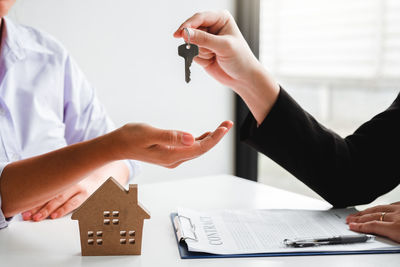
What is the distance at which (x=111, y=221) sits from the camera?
86 centimetres

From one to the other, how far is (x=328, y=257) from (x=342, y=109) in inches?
198

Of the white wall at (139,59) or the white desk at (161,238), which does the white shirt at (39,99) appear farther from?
the white wall at (139,59)

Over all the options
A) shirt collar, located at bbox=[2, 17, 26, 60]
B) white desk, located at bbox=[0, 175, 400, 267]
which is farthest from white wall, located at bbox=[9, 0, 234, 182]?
white desk, located at bbox=[0, 175, 400, 267]

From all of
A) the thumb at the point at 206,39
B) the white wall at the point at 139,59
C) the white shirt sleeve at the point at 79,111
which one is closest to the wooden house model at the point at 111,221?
the thumb at the point at 206,39

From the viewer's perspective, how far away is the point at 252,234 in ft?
3.07

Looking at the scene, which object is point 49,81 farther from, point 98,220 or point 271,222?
point 271,222

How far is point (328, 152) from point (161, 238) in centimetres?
47

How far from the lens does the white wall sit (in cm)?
210

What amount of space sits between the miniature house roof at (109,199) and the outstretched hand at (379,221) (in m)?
0.44

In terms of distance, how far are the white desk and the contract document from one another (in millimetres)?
26

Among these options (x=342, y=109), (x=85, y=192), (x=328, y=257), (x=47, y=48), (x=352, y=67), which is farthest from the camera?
(x=342, y=109)

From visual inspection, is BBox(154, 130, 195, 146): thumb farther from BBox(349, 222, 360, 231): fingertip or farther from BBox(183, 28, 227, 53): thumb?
BBox(349, 222, 360, 231): fingertip

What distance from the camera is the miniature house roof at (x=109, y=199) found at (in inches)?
33.4

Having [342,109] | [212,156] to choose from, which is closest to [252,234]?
[212,156]
